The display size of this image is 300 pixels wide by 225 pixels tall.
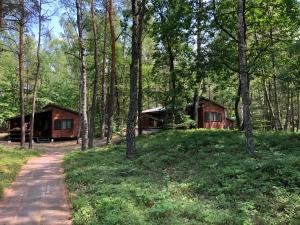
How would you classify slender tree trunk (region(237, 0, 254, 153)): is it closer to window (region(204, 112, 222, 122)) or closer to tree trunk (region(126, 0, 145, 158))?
tree trunk (region(126, 0, 145, 158))

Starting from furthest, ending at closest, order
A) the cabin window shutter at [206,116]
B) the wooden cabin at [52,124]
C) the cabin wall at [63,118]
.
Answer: the cabin window shutter at [206,116] < the cabin wall at [63,118] < the wooden cabin at [52,124]

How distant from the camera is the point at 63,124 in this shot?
3650cm

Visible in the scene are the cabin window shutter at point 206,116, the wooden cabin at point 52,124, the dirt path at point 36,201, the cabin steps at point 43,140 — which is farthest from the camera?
the cabin window shutter at point 206,116

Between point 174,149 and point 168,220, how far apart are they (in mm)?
8162

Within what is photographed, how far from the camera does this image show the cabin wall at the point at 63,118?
36.0 metres

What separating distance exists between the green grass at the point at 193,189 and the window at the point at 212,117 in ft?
79.3

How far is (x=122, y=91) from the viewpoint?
131ft

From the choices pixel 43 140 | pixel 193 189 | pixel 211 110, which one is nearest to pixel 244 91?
pixel 193 189

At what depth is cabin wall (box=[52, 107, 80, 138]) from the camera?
36.0m

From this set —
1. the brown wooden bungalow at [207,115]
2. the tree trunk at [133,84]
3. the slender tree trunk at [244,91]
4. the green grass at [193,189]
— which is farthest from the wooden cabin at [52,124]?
the slender tree trunk at [244,91]

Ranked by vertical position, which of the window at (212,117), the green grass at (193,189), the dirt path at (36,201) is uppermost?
the window at (212,117)

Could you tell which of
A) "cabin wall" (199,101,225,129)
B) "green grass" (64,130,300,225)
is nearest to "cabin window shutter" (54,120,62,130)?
"cabin wall" (199,101,225,129)

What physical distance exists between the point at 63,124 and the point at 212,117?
1597cm

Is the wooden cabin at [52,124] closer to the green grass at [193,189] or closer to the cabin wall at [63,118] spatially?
the cabin wall at [63,118]
